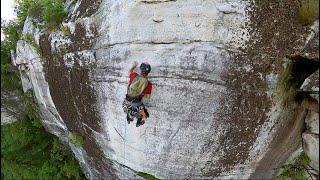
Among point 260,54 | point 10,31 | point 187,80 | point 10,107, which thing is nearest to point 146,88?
point 187,80

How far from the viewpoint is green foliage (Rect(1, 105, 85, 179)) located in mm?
11750

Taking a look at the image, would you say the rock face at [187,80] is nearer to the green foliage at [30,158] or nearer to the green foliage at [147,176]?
the green foliage at [147,176]

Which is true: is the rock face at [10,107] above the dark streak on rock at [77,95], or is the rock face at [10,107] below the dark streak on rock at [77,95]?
below

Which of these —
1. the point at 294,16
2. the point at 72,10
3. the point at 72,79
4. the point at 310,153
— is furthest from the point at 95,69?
the point at 310,153

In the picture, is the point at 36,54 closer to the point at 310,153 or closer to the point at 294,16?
the point at 294,16

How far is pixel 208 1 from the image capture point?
6.55m

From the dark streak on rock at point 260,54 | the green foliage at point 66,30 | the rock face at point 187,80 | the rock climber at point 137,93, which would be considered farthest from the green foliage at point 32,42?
the dark streak on rock at point 260,54

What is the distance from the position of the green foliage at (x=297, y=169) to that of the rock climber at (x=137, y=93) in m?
3.82

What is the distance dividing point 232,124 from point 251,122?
406mm

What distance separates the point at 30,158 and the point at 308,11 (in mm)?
10356

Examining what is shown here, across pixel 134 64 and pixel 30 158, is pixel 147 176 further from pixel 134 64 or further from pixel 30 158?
pixel 30 158

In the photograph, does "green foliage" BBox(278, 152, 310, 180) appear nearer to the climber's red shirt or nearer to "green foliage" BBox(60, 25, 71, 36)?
the climber's red shirt

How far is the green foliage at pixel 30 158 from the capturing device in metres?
11.8

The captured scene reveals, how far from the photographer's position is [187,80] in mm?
6660
